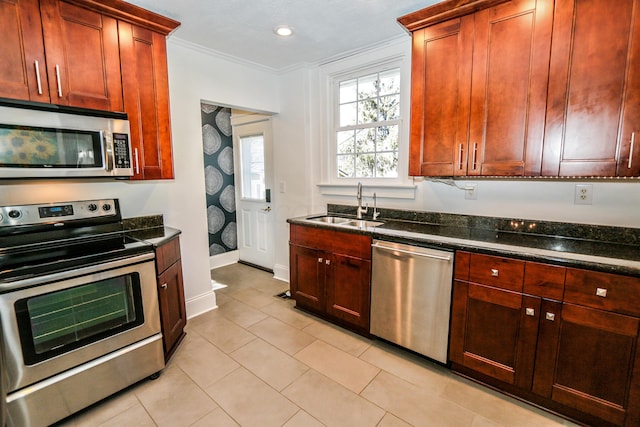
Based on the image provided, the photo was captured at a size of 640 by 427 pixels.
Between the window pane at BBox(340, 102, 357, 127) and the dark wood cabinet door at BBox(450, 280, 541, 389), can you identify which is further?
the window pane at BBox(340, 102, 357, 127)

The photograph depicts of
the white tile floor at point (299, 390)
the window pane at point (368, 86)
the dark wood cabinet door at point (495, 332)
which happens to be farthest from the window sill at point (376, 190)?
the white tile floor at point (299, 390)

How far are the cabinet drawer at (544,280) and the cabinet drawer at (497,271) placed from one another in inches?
1.3

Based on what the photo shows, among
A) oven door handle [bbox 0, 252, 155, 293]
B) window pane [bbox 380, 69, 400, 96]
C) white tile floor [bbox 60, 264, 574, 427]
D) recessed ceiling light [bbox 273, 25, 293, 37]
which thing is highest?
recessed ceiling light [bbox 273, 25, 293, 37]

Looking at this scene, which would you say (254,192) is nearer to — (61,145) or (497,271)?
(61,145)

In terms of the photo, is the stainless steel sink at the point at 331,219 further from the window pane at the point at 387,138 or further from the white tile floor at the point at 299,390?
the white tile floor at the point at 299,390

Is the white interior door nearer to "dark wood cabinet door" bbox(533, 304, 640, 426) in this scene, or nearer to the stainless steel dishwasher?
the stainless steel dishwasher

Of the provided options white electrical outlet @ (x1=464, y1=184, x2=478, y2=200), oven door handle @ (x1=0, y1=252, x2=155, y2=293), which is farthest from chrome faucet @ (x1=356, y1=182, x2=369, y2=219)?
oven door handle @ (x1=0, y1=252, x2=155, y2=293)

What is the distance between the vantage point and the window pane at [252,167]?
13.8 feet

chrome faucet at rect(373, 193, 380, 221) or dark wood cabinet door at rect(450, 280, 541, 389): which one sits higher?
chrome faucet at rect(373, 193, 380, 221)

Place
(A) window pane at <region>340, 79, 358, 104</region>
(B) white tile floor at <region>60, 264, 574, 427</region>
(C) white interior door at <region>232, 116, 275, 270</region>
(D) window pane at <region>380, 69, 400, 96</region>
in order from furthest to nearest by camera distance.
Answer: (C) white interior door at <region>232, 116, 275, 270</region> → (A) window pane at <region>340, 79, 358, 104</region> → (D) window pane at <region>380, 69, 400, 96</region> → (B) white tile floor at <region>60, 264, 574, 427</region>

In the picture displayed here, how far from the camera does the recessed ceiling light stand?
2.52 meters

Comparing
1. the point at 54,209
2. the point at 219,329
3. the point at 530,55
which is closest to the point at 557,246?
the point at 530,55

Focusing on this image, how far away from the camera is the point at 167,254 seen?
2262mm

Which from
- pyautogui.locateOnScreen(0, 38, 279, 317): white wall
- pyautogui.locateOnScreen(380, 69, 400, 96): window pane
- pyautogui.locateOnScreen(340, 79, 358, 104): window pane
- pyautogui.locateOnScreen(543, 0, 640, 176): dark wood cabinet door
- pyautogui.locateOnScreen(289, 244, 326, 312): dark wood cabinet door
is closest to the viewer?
pyautogui.locateOnScreen(543, 0, 640, 176): dark wood cabinet door
